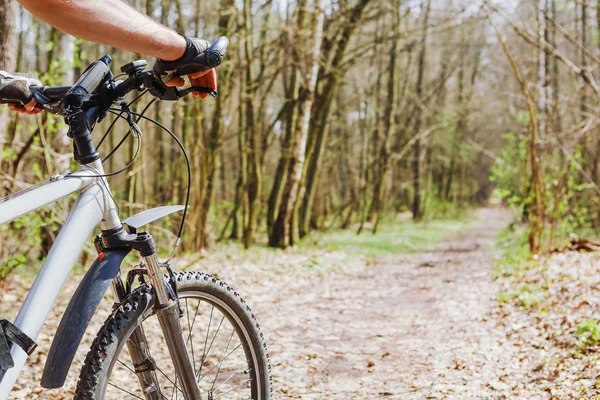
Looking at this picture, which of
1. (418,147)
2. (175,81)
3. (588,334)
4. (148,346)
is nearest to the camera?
(175,81)

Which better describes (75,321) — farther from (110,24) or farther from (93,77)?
(110,24)

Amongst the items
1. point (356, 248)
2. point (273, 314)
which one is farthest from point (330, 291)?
point (356, 248)

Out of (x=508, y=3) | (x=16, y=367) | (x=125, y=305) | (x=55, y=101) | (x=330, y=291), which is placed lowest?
(x=330, y=291)

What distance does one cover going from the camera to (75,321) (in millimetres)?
1882

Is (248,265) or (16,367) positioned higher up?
(16,367)

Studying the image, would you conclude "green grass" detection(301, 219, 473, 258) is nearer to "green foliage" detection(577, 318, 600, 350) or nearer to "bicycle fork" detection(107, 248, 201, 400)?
"green foliage" detection(577, 318, 600, 350)

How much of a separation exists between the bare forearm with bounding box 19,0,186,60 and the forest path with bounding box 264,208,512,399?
9.07ft

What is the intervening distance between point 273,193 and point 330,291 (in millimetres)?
5269

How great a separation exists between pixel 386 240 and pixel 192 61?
14.4 m

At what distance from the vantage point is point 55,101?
197cm

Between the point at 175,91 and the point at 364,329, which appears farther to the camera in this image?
the point at 364,329

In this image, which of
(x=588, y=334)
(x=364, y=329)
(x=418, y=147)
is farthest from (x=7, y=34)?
(x=418, y=147)

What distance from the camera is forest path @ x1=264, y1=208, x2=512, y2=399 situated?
4.10 meters

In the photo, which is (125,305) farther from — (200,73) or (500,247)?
(500,247)
